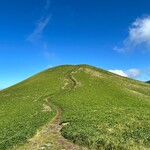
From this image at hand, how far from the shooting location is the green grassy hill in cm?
2757

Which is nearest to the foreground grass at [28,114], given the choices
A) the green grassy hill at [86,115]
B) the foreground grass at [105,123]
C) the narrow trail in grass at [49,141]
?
the green grassy hill at [86,115]

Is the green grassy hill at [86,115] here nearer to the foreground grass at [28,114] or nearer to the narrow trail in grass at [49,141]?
the foreground grass at [28,114]

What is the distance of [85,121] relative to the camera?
3759 centimetres

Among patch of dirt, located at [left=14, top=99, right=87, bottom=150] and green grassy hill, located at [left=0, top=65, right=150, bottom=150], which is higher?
green grassy hill, located at [left=0, top=65, right=150, bottom=150]

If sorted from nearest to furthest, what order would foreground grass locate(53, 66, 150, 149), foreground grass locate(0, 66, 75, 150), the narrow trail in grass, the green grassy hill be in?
foreground grass locate(53, 66, 150, 149) → the narrow trail in grass → the green grassy hill → foreground grass locate(0, 66, 75, 150)

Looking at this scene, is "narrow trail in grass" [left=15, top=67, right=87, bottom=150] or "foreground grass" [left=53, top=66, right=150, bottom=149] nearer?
"foreground grass" [left=53, top=66, right=150, bottom=149]

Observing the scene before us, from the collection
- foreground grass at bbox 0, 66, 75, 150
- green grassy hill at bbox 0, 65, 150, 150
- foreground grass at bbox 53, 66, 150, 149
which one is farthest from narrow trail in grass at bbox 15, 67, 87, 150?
foreground grass at bbox 0, 66, 75, 150

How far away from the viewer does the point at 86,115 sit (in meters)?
43.0

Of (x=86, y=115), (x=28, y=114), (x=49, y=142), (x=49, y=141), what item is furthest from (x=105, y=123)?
(x=28, y=114)

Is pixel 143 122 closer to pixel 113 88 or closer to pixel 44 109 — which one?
pixel 44 109

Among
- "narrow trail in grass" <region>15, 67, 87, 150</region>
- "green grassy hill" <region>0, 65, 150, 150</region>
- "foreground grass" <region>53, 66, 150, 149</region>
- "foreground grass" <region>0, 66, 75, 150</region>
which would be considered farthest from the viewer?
"foreground grass" <region>0, 66, 75, 150</region>

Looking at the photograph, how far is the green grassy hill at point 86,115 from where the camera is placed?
27569 millimetres

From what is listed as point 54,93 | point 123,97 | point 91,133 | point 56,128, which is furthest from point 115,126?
point 54,93

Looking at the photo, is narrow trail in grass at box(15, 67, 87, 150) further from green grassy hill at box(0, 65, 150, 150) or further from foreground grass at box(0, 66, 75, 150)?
foreground grass at box(0, 66, 75, 150)
